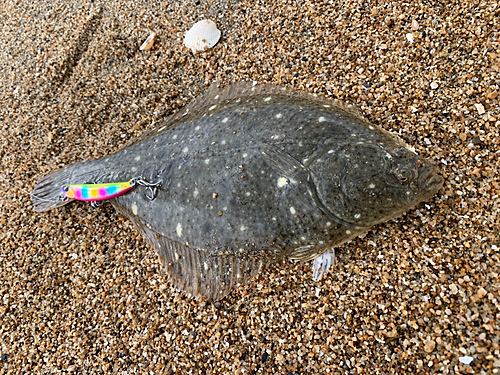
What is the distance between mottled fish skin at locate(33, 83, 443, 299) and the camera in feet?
6.02

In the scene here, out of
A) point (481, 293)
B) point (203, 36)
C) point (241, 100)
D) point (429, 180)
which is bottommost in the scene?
point (481, 293)

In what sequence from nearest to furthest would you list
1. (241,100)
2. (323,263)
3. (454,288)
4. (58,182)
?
(454,288)
(323,263)
(241,100)
(58,182)

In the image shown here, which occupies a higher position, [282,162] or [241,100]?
[241,100]

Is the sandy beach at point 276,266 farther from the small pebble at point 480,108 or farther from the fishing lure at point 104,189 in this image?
the fishing lure at point 104,189

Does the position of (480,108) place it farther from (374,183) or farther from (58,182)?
(58,182)

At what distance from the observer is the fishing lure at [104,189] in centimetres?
218

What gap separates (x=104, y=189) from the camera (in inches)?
89.0

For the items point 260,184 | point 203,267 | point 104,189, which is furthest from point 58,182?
point 260,184

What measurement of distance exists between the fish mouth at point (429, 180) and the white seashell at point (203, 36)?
196cm

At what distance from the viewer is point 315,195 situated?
6.14 feet

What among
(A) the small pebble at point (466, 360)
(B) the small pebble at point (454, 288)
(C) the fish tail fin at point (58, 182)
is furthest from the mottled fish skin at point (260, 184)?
(A) the small pebble at point (466, 360)

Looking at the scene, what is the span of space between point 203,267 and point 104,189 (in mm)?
858

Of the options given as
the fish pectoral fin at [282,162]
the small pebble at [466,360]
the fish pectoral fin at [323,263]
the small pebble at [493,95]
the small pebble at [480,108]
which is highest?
the fish pectoral fin at [282,162]

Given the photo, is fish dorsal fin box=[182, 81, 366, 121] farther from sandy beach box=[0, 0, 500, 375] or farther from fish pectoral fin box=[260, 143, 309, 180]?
fish pectoral fin box=[260, 143, 309, 180]
